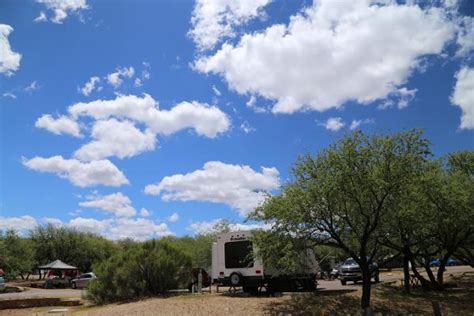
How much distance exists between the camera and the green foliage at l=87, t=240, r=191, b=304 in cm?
2175

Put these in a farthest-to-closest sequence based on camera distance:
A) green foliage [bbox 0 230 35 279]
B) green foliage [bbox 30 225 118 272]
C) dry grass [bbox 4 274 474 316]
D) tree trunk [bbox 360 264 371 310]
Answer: green foliage [bbox 30 225 118 272] < green foliage [bbox 0 230 35 279] < tree trunk [bbox 360 264 371 310] < dry grass [bbox 4 274 474 316]

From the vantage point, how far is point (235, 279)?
22344mm

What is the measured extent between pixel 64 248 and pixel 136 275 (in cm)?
5184

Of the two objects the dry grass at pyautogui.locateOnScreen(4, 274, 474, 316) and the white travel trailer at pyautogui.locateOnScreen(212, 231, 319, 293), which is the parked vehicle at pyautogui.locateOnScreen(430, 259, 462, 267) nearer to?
the dry grass at pyautogui.locateOnScreen(4, 274, 474, 316)

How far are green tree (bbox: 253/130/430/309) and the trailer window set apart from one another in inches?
183

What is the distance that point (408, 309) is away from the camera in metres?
18.7

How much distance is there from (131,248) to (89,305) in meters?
3.48

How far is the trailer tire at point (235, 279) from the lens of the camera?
2223 centimetres

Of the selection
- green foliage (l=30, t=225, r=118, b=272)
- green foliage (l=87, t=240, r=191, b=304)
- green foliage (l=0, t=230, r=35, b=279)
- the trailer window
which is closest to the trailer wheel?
the trailer window

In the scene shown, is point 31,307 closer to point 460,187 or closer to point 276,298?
point 276,298

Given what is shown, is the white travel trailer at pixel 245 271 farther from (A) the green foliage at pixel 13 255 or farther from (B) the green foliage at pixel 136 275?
(A) the green foliage at pixel 13 255

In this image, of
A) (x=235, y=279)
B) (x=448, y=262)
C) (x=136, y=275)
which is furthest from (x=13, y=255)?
(x=448, y=262)

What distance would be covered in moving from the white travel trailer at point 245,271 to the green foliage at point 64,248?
49.6 metres

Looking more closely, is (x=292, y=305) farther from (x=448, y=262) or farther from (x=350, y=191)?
(x=448, y=262)
